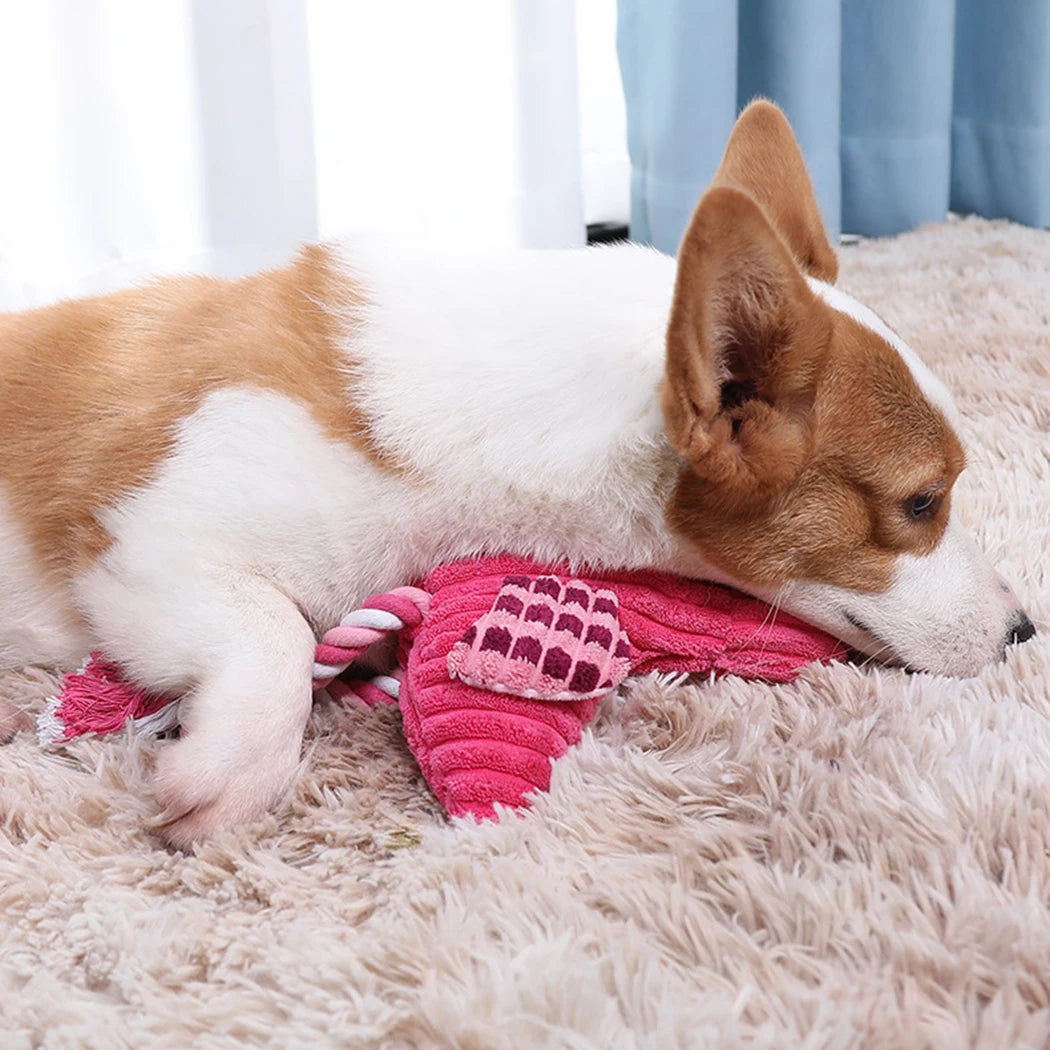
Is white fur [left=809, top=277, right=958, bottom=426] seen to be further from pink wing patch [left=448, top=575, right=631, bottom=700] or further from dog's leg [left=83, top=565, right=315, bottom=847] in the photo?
dog's leg [left=83, top=565, right=315, bottom=847]

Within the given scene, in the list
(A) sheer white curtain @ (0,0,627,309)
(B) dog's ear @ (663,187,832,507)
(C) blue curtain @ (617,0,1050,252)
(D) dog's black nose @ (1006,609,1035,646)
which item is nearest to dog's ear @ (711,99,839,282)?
(B) dog's ear @ (663,187,832,507)

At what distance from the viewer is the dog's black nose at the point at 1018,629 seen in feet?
3.37

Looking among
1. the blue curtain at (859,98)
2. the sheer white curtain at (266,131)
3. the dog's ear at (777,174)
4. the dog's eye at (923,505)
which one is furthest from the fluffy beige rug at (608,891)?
the blue curtain at (859,98)

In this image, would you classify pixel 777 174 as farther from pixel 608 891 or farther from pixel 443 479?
pixel 608 891

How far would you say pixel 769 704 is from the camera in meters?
0.96

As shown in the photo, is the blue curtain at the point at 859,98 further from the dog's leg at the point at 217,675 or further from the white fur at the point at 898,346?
the dog's leg at the point at 217,675

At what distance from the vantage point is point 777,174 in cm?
112

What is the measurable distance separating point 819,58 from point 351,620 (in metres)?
1.84

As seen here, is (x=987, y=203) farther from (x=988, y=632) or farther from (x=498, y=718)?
(x=498, y=718)

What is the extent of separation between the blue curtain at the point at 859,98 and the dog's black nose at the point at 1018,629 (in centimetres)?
142

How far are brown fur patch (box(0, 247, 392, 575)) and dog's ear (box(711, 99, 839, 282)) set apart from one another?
38 cm

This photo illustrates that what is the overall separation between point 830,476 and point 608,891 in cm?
40

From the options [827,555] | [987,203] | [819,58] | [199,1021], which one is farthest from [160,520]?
[987,203]

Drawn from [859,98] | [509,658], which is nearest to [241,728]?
[509,658]
